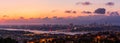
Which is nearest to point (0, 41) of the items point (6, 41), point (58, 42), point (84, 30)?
point (6, 41)

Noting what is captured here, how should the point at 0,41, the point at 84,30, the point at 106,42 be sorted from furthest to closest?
the point at 84,30, the point at 106,42, the point at 0,41

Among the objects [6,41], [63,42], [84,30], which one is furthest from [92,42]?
[84,30]

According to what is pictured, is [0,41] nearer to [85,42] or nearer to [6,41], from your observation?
[6,41]

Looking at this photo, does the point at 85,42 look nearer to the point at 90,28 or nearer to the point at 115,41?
the point at 115,41

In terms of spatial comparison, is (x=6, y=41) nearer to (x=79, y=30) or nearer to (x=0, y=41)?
(x=0, y=41)

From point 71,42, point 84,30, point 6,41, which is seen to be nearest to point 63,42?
point 71,42

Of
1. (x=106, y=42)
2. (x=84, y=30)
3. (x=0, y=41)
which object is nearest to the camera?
(x=0, y=41)

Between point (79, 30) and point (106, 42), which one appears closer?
point (106, 42)

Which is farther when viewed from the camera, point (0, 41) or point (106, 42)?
point (106, 42)
